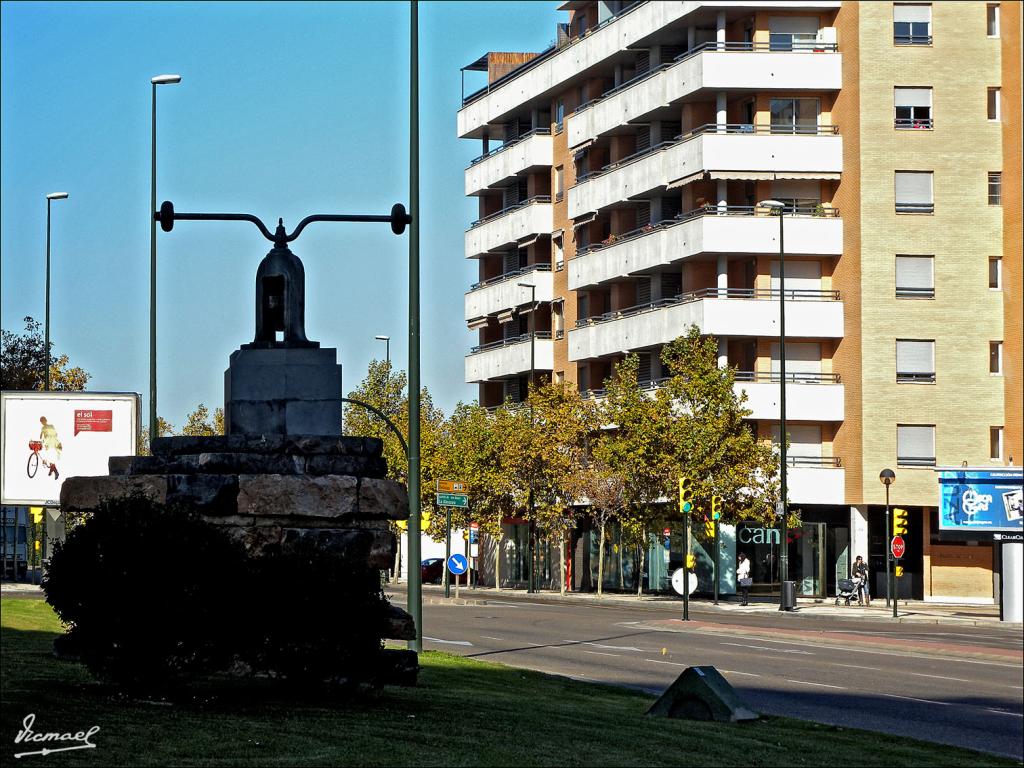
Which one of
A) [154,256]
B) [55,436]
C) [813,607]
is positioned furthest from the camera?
[813,607]

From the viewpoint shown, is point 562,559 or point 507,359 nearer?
point 562,559

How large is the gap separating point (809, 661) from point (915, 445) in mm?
35880

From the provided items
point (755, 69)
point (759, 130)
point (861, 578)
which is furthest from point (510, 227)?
point (861, 578)

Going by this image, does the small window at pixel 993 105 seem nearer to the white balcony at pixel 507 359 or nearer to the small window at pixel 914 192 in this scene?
the small window at pixel 914 192

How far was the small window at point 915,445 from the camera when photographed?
60438mm

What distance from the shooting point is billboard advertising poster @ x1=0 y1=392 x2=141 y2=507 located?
4203 cm

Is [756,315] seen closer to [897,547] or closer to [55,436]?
[897,547]

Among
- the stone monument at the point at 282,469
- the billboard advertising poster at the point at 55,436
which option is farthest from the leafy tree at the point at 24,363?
the stone monument at the point at 282,469

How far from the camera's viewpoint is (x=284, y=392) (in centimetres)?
1304

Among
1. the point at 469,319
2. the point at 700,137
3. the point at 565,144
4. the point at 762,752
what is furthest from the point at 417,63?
the point at 469,319

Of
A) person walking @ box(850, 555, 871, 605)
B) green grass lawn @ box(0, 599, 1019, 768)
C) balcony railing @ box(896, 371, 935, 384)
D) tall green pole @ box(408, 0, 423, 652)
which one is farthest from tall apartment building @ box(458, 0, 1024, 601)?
green grass lawn @ box(0, 599, 1019, 768)

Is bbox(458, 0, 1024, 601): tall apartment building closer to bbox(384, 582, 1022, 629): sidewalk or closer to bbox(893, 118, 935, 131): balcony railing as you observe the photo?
bbox(893, 118, 935, 131): balcony railing

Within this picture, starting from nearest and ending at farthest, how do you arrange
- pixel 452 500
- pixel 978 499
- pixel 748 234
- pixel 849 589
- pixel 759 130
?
pixel 452 500
pixel 978 499
pixel 849 589
pixel 748 234
pixel 759 130

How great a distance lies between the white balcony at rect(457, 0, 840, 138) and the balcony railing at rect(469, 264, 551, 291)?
297 inches
